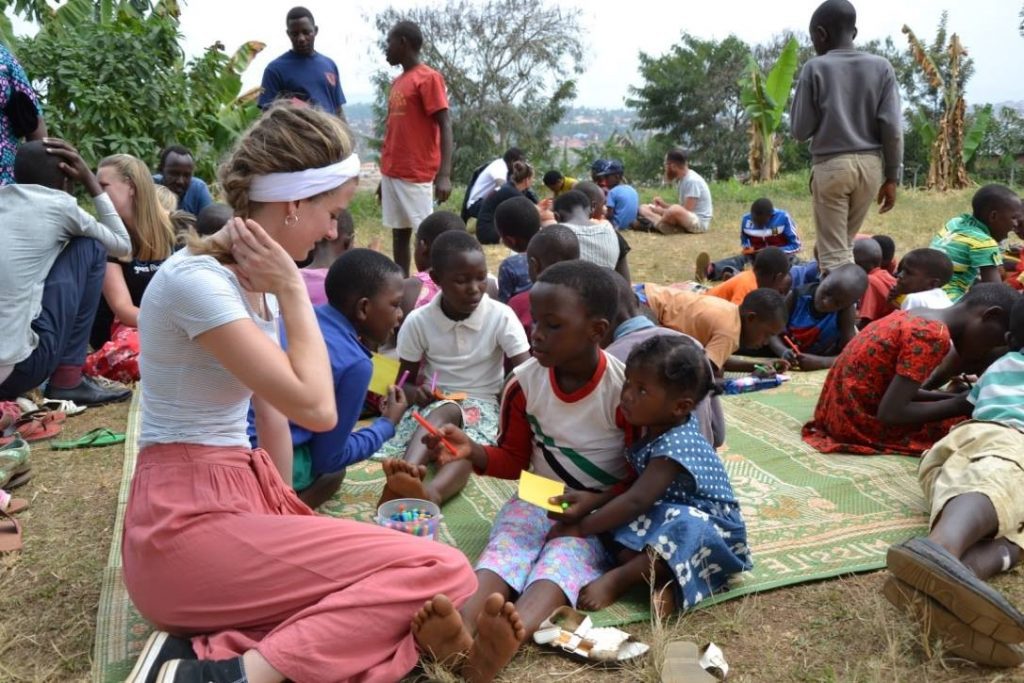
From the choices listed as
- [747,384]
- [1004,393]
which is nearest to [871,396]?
[1004,393]

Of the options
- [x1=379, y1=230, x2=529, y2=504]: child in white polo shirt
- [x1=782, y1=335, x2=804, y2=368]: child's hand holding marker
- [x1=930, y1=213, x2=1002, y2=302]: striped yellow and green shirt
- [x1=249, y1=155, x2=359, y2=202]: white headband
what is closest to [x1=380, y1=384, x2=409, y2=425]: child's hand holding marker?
[x1=379, y1=230, x2=529, y2=504]: child in white polo shirt

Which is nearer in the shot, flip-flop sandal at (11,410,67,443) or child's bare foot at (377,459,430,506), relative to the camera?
child's bare foot at (377,459,430,506)

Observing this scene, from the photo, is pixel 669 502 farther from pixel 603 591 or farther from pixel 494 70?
pixel 494 70

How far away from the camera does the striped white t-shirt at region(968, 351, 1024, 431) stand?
9.99 ft

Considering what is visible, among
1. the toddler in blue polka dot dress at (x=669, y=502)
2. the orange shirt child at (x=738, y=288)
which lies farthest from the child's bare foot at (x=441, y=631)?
the orange shirt child at (x=738, y=288)

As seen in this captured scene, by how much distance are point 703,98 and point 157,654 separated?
3152 cm

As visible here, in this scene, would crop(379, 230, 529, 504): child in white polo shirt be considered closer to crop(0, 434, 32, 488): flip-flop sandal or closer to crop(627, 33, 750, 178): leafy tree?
crop(0, 434, 32, 488): flip-flop sandal

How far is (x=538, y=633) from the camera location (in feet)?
7.73

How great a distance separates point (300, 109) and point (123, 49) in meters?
7.61

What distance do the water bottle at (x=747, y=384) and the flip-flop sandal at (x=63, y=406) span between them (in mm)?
3290

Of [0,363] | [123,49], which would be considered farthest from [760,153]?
[0,363]

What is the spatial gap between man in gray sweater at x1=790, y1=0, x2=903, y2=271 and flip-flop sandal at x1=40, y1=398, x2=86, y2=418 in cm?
445

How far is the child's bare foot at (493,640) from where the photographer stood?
2098 mm

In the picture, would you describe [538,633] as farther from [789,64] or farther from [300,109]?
[789,64]
